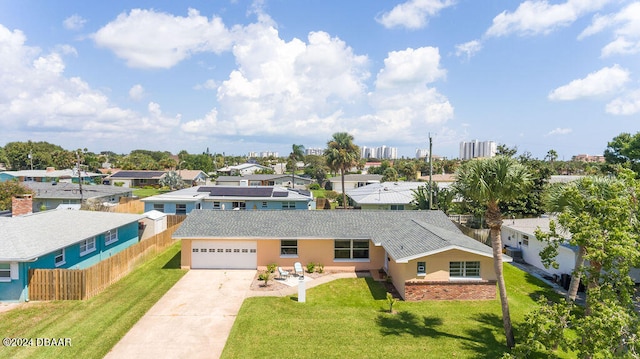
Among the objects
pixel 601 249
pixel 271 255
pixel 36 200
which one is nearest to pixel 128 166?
pixel 36 200

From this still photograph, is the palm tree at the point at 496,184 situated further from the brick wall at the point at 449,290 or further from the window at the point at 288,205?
the window at the point at 288,205

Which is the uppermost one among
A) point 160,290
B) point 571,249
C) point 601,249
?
point 601,249

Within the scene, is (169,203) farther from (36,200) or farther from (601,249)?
(601,249)

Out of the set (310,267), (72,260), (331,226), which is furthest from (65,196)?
(331,226)

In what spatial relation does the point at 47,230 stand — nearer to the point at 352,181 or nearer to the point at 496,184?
the point at 496,184

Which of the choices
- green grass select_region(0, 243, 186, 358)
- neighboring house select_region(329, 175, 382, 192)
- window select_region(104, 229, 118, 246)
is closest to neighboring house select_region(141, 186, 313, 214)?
window select_region(104, 229, 118, 246)

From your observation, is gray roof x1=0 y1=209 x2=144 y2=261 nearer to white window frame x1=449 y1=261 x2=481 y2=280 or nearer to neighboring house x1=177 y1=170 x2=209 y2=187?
white window frame x1=449 y1=261 x2=481 y2=280
